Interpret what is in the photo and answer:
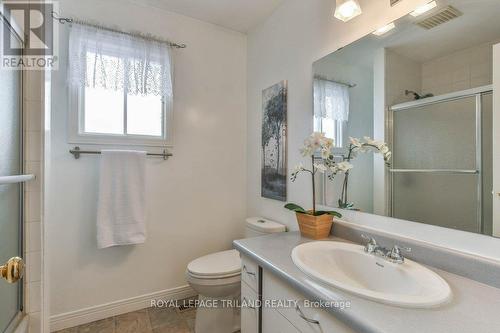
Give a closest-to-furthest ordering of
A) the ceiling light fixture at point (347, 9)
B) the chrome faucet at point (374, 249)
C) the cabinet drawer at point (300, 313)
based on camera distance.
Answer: the cabinet drawer at point (300, 313) < the chrome faucet at point (374, 249) < the ceiling light fixture at point (347, 9)

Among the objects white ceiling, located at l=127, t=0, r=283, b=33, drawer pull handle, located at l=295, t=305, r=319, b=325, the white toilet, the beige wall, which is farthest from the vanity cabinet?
white ceiling, located at l=127, t=0, r=283, b=33

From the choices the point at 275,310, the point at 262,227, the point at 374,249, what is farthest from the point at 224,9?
the point at 275,310

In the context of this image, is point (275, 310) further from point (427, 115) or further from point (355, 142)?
point (427, 115)

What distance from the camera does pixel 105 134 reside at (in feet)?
5.79

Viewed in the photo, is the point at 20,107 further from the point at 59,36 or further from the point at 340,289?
the point at 340,289

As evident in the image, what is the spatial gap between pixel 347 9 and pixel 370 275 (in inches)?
49.6

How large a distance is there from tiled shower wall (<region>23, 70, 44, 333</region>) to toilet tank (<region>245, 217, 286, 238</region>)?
1.20 m

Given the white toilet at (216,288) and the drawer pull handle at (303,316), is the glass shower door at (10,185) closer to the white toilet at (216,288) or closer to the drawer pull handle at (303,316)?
the white toilet at (216,288)

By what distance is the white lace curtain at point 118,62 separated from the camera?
5.33 ft

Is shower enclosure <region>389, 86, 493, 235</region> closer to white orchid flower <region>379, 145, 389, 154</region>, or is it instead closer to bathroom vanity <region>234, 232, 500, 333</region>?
white orchid flower <region>379, 145, 389, 154</region>

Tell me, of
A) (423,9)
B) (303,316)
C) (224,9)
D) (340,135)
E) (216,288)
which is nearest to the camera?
(303,316)

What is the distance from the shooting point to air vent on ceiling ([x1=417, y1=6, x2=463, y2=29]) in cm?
94

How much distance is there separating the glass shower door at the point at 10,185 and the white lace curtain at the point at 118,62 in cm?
75

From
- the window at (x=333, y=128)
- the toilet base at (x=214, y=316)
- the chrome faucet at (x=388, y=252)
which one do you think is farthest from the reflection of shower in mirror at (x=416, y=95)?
the toilet base at (x=214, y=316)
